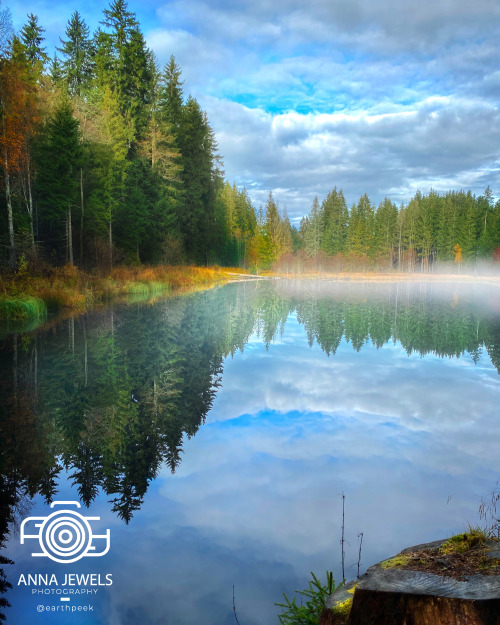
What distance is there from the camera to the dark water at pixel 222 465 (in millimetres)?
3518

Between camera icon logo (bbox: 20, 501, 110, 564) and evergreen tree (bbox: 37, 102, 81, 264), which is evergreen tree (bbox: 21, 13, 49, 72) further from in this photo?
camera icon logo (bbox: 20, 501, 110, 564)

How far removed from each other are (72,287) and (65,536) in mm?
19672

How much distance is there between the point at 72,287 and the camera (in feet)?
73.4

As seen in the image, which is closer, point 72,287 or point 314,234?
point 72,287

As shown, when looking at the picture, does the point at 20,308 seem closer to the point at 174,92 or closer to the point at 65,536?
the point at 65,536

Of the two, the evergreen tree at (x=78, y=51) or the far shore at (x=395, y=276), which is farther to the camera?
the far shore at (x=395, y=276)

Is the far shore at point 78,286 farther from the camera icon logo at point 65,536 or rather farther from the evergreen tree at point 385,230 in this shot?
the evergreen tree at point 385,230

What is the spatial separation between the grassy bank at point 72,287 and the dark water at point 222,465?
553cm

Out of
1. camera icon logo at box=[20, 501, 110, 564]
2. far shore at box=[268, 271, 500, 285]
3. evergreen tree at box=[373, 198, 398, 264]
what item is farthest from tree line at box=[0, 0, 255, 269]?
evergreen tree at box=[373, 198, 398, 264]

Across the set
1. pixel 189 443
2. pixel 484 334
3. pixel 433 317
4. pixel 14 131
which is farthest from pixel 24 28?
pixel 189 443

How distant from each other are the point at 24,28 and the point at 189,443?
2091 inches

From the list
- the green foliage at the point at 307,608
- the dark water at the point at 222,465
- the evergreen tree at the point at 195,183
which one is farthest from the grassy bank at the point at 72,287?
the green foliage at the point at 307,608

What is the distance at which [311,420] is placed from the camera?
7457 mm

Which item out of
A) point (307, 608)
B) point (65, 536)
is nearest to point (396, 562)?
point (307, 608)
